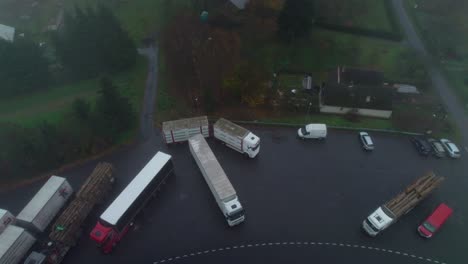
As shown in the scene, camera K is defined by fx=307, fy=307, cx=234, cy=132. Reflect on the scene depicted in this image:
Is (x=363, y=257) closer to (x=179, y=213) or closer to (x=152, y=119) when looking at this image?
(x=179, y=213)

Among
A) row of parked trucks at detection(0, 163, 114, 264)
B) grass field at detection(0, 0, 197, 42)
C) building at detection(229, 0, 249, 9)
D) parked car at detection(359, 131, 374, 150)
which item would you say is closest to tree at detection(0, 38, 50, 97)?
grass field at detection(0, 0, 197, 42)

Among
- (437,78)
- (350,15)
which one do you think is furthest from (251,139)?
(350,15)

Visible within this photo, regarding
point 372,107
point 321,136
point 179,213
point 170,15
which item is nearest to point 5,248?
point 179,213

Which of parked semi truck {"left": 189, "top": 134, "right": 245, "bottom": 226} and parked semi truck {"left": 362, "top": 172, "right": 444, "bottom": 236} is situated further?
parked semi truck {"left": 189, "top": 134, "right": 245, "bottom": 226}

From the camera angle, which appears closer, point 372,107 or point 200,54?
point 372,107

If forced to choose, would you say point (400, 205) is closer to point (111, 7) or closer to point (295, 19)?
point (295, 19)

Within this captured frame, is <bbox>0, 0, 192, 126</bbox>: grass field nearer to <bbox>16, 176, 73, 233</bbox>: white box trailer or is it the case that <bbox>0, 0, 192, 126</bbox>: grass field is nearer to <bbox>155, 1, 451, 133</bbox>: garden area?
<bbox>155, 1, 451, 133</bbox>: garden area

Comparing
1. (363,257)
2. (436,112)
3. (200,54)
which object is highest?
(200,54)
